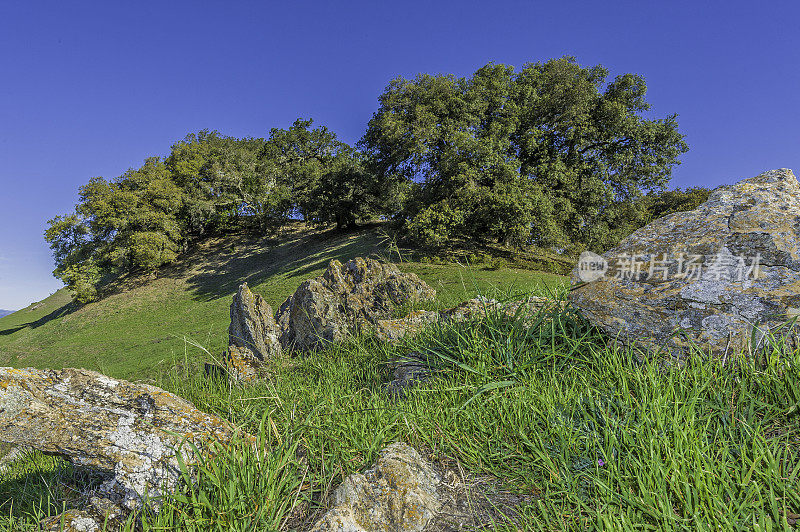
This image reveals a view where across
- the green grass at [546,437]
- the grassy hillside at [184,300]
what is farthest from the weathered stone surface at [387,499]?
the grassy hillside at [184,300]

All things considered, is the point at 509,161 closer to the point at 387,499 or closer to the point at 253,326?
the point at 253,326

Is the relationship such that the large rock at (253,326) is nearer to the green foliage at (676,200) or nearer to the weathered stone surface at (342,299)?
the weathered stone surface at (342,299)

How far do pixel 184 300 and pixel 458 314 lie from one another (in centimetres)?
3128

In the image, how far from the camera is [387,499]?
6.87ft

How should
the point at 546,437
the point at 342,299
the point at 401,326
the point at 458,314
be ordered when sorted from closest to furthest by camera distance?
the point at 546,437, the point at 458,314, the point at 401,326, the point at 342,299

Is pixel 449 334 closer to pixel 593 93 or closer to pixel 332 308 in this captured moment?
pixel 332 308

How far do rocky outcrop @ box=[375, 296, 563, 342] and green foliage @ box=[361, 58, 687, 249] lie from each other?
51.5ft

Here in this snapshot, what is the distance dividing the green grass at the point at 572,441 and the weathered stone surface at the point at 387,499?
0.65ft

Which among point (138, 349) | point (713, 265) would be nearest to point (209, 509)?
point (713, 265)

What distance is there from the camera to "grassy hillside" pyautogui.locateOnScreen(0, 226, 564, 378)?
60.3 ft

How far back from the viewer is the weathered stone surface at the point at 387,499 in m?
1.98

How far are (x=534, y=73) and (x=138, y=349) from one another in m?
30.3

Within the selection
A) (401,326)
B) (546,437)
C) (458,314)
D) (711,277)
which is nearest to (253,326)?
(401,326)

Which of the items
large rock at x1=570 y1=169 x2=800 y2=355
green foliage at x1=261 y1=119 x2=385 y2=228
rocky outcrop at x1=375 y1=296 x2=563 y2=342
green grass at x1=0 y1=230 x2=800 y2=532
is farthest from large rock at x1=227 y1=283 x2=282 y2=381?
green foliage at x1=261 y1=119 x2=385 y2=228
